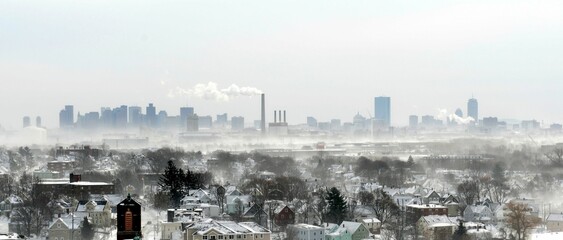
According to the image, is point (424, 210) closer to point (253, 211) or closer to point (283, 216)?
point (283, 216)

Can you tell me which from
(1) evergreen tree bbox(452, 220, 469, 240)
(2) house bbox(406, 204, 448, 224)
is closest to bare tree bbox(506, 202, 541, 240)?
(1) evergreen tree bbox(452, 220, 469, 240)

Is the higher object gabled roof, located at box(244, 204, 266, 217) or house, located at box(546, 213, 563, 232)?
gabled roof, located at box(244, 204, 266, 217)

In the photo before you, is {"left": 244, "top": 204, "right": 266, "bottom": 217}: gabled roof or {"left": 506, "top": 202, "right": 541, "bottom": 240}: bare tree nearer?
{"left": 506, "top": 202, "right": 541, "bottom": 240}: bare tree

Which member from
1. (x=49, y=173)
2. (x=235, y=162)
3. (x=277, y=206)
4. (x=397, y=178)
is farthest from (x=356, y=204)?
(x=235, y=162)

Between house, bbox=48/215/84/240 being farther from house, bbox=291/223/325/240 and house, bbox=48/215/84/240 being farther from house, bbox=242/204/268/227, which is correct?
house, bbox=291/223/325/240

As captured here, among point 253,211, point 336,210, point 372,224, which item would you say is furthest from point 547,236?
point 253,211

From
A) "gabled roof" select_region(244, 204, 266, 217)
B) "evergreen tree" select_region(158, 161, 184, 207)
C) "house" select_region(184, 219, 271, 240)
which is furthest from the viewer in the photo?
"evergreen tree" select_region(158, 161, 184, 207)
